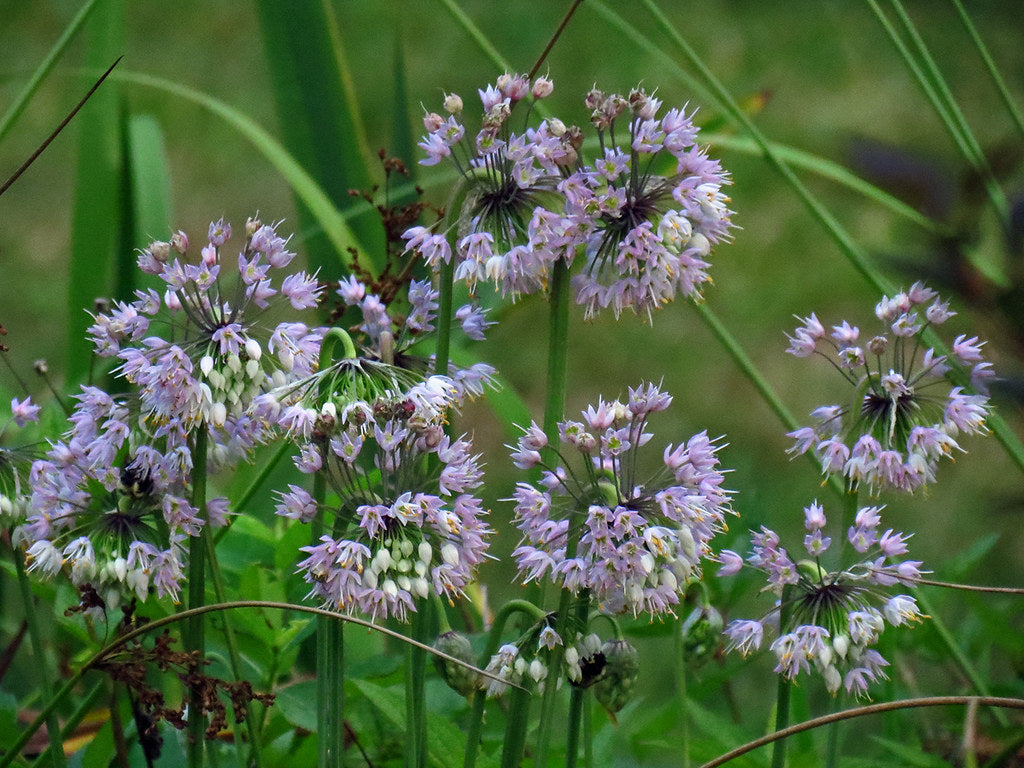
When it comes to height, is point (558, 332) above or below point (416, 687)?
above

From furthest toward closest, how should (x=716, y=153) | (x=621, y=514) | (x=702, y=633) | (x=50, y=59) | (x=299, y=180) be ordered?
(x=716, y=153) → (x=299, y=180) → (x=50, y=59) → (x=702, y=633) → (x=621, y=514)

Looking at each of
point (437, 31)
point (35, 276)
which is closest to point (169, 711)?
point (35, 276)

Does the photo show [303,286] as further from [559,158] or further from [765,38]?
[765,38]

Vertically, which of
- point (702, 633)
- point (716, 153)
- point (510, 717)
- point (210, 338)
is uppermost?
point (716, 153)

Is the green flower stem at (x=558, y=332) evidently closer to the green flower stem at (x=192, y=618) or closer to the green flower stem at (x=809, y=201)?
the green flower stem at (x=192, y=618)

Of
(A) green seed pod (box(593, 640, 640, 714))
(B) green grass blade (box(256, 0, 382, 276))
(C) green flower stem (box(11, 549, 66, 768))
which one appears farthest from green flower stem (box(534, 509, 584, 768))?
(B) green grass blade (box(256, 0, 382, 276))

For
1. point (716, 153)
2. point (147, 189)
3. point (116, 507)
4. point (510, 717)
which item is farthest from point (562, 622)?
point (716, 153)

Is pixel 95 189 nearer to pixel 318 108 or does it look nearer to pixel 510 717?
pixel 318 108

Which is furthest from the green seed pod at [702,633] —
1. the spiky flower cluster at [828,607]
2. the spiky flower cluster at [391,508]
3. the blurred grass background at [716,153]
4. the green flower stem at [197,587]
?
the blurred grass background at [716,153]

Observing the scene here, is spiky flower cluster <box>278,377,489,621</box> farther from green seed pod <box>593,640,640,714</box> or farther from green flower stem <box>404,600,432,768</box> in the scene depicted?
green seed pod <box>593,640,640,714</box>
